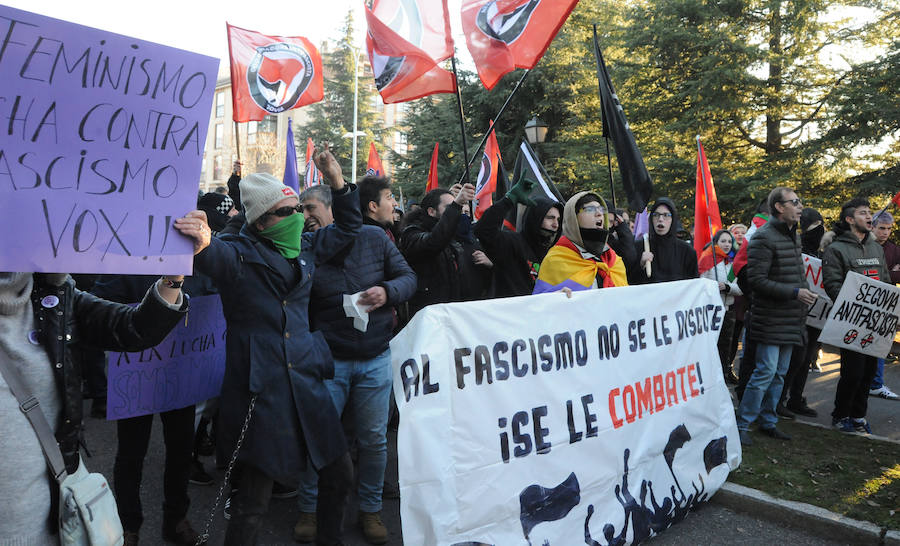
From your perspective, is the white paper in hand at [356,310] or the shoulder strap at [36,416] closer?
the shoulder strap at [36,416]

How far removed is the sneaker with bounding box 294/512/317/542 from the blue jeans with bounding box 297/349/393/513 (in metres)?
0.23

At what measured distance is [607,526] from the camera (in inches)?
132

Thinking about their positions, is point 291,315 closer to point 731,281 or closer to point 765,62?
point 731,281

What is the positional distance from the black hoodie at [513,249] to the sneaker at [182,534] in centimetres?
271

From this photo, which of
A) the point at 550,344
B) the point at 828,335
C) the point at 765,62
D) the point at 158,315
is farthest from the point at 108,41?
the point at 765,62

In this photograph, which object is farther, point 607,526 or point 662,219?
point 662,219

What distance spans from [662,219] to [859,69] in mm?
12439

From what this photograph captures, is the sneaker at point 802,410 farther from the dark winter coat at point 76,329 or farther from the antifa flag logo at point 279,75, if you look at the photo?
the antifa flag logo at point 279,75

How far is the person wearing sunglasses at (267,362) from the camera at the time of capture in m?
2.89

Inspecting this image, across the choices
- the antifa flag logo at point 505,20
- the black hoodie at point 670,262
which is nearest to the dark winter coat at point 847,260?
the black hoodie at point 670,262

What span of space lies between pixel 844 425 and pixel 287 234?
5.69m

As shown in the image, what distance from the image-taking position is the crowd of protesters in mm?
2113

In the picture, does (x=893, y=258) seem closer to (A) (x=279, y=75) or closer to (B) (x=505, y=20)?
(B) (x=505, y=20)

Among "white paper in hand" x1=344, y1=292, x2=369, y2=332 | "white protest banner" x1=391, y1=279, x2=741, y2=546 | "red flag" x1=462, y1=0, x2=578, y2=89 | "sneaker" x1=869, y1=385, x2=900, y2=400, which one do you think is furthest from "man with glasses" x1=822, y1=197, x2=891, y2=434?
"white paper in hand" x1=344, y1=292, x2=369, y2=332
